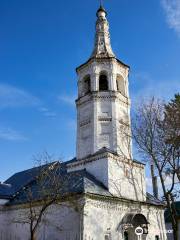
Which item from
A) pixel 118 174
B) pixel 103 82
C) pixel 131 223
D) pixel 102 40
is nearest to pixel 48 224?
pixel 131 223

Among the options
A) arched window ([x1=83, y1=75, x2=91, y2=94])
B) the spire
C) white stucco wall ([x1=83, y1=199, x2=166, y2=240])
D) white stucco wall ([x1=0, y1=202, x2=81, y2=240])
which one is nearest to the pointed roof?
the spire

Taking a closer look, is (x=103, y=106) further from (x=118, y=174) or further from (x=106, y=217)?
(x=106, y=217)

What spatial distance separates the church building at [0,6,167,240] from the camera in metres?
21.0

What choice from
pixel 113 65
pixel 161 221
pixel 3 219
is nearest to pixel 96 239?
pixel 161 221

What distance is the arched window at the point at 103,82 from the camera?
84.8 ft

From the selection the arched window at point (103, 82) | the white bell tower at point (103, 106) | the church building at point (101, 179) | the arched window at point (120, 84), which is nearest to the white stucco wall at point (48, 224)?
the church building at point (101, 179)

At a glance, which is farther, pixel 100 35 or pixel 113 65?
pixel 100 35

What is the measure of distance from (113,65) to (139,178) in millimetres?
9282

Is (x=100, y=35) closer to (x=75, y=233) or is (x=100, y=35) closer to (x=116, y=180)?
(x=116, y=180)

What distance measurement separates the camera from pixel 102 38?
2844 centimetres

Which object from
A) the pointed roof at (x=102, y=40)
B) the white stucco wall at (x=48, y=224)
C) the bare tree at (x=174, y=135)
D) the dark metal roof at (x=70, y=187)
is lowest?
the white stucco wall at (x=48, y=224)

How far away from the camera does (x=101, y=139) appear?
23.9 meters

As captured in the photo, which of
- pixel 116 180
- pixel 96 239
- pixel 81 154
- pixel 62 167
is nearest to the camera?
pixel 96 239

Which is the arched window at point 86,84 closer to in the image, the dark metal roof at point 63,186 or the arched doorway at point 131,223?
the dark metal roof at point 63,186
